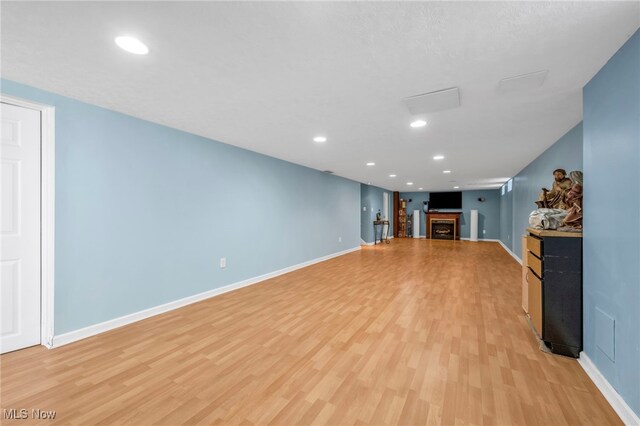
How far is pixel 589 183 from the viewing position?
1.99m

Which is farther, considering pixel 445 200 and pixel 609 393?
pixel 445 200

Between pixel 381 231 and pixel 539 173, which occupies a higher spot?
pixel 539 173

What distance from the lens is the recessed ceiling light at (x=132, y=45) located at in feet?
5.13

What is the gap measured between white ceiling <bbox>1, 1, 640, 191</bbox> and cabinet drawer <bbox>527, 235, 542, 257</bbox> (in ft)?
4.33

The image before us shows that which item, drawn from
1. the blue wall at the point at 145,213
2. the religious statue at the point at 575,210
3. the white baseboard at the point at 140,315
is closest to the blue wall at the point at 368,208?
the blue wall at the point at 145,213

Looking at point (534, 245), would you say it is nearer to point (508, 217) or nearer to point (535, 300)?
point (535, 300)

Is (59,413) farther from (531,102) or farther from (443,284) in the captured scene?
(443,284)

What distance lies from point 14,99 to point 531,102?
4622mm

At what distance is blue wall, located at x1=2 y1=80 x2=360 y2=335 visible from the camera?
2424 mm

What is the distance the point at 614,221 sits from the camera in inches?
65.5

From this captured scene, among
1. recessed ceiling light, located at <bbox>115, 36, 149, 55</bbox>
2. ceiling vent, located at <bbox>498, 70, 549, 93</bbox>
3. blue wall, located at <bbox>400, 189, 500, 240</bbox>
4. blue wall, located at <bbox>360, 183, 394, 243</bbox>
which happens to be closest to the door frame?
recessed ceiling light, located at <bbox>115, 36, 149, 55</bbox>

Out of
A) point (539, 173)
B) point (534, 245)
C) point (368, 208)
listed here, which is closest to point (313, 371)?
Answer: point (534, 245)

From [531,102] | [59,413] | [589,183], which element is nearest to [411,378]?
[589,183]

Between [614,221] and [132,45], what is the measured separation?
131 inches
